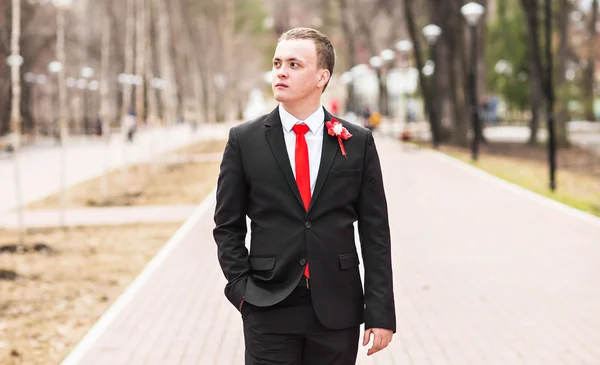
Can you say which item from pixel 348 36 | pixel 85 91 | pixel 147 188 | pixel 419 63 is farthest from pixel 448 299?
pixel 85 91

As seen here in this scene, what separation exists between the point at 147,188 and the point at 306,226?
62.5 ft

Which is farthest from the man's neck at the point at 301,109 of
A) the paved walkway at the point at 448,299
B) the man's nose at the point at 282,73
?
the paved walkway at the point at 448,299

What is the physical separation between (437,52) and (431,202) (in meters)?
21.7

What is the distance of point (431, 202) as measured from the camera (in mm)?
16391

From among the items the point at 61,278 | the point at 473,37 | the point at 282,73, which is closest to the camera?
the point at 282,73

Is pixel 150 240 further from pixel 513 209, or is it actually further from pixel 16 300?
pixel 513 209

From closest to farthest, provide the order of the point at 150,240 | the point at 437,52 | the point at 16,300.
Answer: the point at 16,300 < the point at 150,240 < the point at 437,52

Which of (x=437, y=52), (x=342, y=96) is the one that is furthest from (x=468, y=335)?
(x=342, y=96)

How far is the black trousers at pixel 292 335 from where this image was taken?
11.2ft

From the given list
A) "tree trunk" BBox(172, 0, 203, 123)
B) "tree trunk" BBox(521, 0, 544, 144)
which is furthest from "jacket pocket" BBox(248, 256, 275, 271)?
"tree trunk" BBox(172, 0, 203, 123)

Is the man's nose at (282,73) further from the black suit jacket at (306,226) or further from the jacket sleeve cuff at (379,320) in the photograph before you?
the jacket sleeve cuff at (379,320)

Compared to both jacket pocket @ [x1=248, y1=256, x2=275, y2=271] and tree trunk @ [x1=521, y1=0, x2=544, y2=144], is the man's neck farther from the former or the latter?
tree trunk @ [x1=521, y1=0, x2=544, y2=144]

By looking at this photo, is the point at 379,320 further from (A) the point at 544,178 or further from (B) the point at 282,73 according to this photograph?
(A) the point at 544,178

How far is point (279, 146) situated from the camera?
3.48 m
